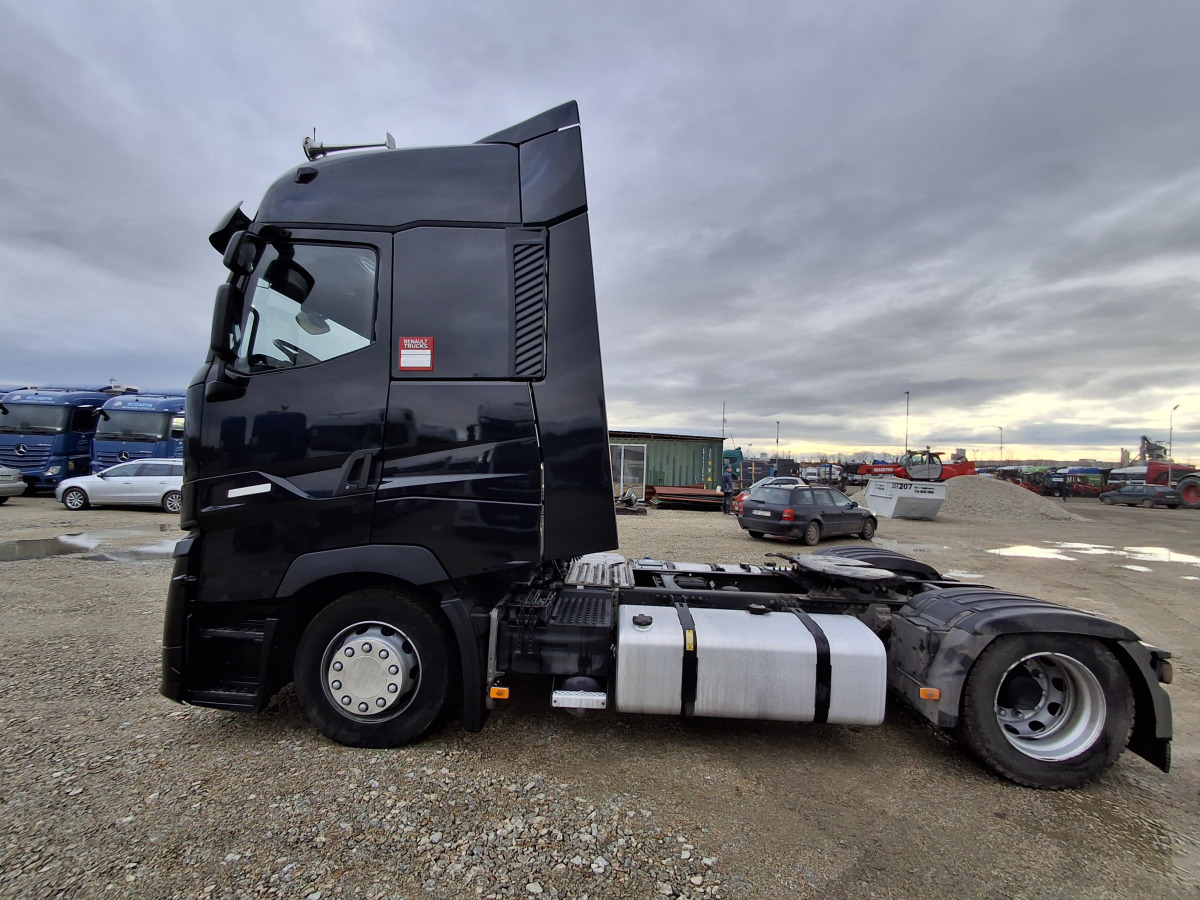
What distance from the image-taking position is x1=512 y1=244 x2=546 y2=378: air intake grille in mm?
3057

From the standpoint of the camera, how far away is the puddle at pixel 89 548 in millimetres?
9008

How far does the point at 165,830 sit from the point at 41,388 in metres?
26.4

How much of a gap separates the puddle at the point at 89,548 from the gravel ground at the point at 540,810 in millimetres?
6050

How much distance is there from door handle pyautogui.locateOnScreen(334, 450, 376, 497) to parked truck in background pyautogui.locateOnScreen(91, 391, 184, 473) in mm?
18710

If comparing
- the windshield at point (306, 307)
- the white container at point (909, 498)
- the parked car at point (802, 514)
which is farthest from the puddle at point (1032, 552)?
the windshield at point (306, 307)

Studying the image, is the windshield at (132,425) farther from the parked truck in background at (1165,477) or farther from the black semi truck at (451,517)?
the parked truck in background at (1165,477)

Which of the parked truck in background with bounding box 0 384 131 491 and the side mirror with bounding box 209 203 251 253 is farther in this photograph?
the parked truck in background with bounding box 0 384 131 491

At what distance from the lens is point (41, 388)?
2073 cm

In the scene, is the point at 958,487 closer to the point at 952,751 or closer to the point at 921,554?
the point at 921,554


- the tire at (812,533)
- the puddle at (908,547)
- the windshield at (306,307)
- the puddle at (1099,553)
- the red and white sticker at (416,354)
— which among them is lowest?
the puddle at (908,547)

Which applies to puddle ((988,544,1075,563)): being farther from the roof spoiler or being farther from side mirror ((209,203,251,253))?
side mirror ((209,203,251,253))

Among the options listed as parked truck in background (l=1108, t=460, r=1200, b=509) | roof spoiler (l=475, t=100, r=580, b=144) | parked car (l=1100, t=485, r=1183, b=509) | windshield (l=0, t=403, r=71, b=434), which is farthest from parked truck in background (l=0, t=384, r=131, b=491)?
parked truck in background (l=1108, t=460, r=1200, b=509)

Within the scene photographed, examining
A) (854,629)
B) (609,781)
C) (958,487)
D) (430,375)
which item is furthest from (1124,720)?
(958,487)

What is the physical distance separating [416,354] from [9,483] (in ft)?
66.2
